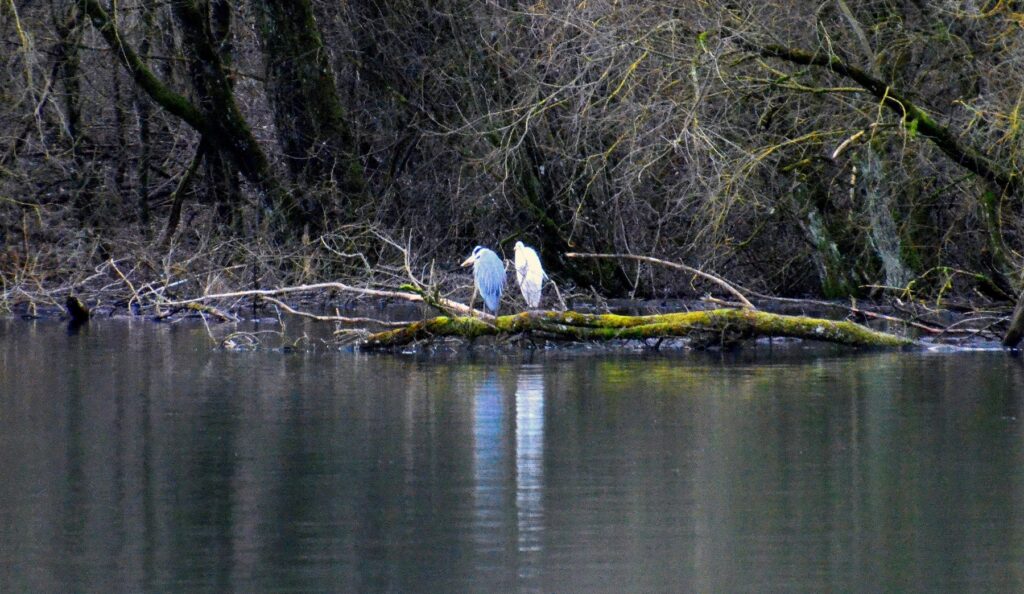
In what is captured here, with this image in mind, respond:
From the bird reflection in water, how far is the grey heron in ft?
13.1

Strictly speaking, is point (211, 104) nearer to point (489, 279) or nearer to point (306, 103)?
point (306, 103)

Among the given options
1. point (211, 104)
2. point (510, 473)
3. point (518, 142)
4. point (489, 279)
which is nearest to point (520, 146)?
point (518, 142)

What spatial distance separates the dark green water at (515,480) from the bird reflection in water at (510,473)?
20mm

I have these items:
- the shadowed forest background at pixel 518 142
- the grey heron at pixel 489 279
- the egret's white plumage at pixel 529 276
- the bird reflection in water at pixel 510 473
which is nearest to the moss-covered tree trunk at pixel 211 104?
the shadowed forest background at pixel 518 142

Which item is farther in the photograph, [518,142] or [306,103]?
[306,103]

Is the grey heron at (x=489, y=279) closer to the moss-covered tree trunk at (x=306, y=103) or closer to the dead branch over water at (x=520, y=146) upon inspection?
the dead branch over water at (x=520, y=146)

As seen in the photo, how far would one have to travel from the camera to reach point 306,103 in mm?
22672

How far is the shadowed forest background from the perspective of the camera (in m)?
15.7

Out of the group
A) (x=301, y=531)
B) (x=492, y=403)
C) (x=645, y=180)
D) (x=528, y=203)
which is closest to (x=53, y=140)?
(x=528, y=203)

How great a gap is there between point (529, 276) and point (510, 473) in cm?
914

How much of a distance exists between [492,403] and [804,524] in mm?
4192

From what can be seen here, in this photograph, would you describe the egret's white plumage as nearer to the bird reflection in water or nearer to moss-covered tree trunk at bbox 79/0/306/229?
the bird reflection in water

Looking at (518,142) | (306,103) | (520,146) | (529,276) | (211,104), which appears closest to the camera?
(529,276)

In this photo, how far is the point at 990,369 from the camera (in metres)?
12.6
